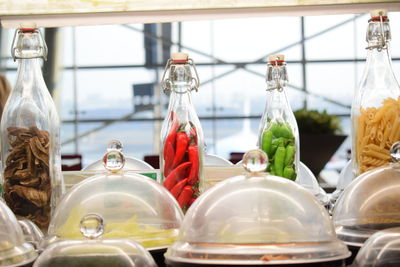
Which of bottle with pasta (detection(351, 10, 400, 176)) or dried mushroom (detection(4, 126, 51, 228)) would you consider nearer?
dried mushroom (detection(4, 126, 51, 228))

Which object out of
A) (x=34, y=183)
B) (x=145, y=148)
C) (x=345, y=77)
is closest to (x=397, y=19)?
(x=345, y=77)

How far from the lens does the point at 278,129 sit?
4.78ft

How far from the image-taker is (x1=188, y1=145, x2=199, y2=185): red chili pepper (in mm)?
1281

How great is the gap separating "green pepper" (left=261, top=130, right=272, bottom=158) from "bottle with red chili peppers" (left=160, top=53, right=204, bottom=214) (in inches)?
6.1

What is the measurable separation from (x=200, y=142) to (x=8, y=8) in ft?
2.21

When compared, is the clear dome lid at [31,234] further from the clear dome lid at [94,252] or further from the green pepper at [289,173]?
the green pepper at [289,173]

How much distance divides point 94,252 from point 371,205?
372mm

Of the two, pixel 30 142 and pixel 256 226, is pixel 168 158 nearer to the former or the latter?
pixel 30 142

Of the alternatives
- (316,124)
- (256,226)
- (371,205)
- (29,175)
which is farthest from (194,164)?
(316,124)

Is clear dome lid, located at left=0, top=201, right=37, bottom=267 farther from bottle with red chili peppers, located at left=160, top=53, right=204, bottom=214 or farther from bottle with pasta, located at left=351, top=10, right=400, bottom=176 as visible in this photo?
bottle with pasta, located at left=351, top=10, right=400, bottom=176

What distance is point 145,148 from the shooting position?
328 inches

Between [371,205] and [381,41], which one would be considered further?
[381,41]

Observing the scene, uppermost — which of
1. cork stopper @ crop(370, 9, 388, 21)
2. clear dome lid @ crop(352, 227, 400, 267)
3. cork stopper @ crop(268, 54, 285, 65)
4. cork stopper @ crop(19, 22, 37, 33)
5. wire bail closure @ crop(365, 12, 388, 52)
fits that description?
cork stopper @ crop(370, 9, 388, 21)

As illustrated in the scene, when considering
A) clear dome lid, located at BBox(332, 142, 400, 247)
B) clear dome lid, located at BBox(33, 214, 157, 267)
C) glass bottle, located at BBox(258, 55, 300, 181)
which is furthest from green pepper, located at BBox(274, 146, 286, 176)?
clear dome lid, located at BBox(33, 214, 157, 267)
